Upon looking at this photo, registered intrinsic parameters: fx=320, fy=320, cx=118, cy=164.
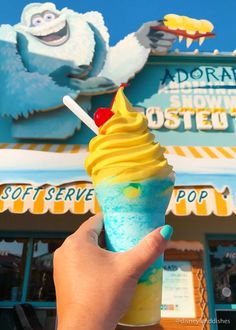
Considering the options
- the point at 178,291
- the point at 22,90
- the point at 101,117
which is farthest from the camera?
the point at 22,90

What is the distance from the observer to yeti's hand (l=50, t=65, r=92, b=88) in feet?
18.2

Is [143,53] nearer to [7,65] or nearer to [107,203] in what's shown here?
[7,65]

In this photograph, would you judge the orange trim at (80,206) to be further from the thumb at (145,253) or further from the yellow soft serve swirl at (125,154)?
the thumb at (145,253)

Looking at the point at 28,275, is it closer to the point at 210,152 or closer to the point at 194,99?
the point at 210,152

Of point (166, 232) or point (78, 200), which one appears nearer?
point (166, 232)

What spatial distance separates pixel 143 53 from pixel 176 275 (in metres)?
3.87

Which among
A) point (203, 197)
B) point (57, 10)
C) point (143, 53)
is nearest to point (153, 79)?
point (143, 53)

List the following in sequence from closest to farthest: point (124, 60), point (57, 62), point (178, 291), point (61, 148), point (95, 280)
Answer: point (95, 280) → point (178, 291) → point (61, 148) → point (57, 62) → point (124, 60)

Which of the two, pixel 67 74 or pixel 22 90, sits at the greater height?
pixel 67 74

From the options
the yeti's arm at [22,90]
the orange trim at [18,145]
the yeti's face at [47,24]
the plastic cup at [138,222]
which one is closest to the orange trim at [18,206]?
the orange trim at [18,145]

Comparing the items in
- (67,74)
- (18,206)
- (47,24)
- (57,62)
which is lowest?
(18,206)

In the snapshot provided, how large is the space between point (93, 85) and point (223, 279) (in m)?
3.82

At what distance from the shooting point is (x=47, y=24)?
234 inches

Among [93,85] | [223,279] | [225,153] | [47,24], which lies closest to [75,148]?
[93,85]
